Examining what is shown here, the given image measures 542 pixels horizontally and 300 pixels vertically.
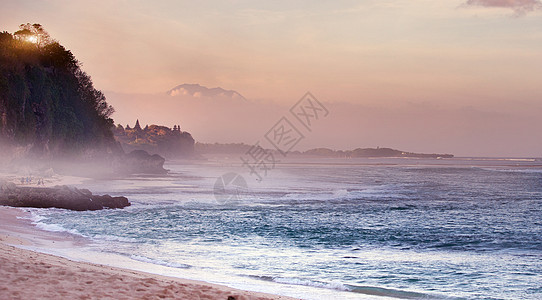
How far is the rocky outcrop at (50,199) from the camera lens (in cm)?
2517

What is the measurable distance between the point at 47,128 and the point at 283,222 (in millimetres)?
42670

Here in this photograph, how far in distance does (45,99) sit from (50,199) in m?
36.9

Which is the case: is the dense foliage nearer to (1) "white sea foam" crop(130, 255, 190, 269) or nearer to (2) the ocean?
(2) the ocean

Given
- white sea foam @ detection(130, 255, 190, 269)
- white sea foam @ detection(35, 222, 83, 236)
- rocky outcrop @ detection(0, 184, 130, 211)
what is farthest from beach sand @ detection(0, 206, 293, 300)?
rocky outcrop @ detection(0, 184, 130, 211)

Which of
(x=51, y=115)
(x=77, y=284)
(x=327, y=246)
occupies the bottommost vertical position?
(x=327, y=246)

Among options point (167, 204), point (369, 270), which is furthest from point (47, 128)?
point (369, 270)

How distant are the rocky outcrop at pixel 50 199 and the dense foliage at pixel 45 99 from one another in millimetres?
23842

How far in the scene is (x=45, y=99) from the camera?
58.5m

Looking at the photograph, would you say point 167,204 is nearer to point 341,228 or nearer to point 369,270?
point 341,228

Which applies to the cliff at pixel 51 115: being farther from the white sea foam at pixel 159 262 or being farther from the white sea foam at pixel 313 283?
the white sea foam at pixel 313 283

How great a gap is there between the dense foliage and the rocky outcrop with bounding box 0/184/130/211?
2384 cm

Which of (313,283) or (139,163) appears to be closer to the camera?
(313,283)

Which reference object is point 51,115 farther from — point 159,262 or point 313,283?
point 313,283

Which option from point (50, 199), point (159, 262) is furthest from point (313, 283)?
point (50, 199)
